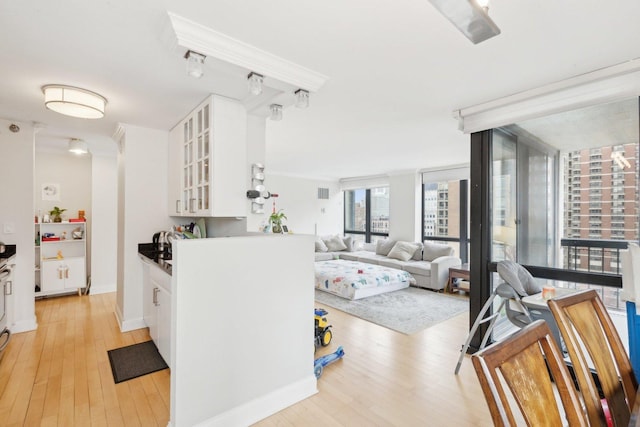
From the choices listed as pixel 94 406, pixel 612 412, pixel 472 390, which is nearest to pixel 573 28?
pixel 612 412

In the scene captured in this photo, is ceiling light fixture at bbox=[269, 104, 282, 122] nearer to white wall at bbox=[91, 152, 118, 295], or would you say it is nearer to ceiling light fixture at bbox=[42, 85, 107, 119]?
ceiling light fixture at bbox=[42, 85, 107, 119]

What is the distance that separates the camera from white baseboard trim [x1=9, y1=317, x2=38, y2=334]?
328cm

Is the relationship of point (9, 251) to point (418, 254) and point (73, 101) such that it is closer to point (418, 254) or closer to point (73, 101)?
point (73, 101)

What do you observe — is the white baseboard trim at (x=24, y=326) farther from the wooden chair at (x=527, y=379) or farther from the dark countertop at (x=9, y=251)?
the wooden chair at (x=527, y=379)

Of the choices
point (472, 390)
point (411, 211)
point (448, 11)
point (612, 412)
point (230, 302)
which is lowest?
point (472, 390)

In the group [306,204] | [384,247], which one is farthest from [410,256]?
[306,204]

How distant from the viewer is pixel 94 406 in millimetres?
2068

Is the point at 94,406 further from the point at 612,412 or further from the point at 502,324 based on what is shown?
the point at 502,324

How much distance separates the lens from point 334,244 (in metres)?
7.50

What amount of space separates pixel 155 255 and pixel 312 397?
7.05ft

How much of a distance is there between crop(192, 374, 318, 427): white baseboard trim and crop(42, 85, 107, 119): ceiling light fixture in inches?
99.2

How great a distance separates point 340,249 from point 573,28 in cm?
627

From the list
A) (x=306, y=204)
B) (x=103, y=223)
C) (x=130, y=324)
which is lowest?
(x=130, y=324)

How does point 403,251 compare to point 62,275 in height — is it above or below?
above
